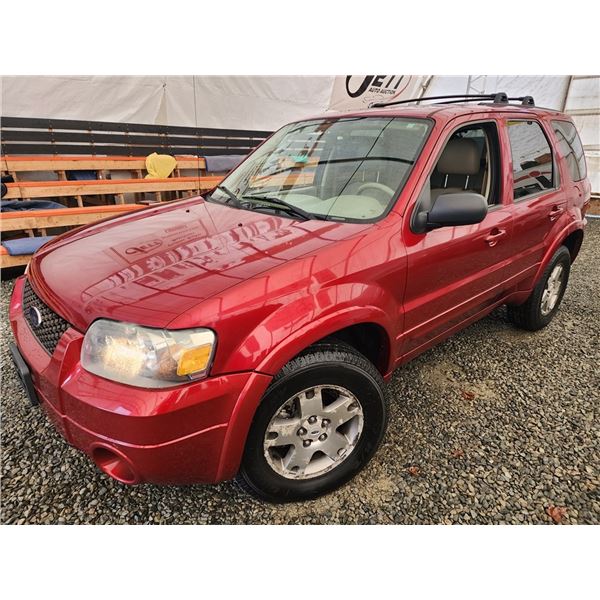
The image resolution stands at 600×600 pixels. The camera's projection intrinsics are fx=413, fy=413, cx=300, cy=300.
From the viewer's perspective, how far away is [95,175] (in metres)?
6.95

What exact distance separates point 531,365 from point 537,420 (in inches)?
27.0

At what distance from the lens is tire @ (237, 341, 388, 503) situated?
5.48ft

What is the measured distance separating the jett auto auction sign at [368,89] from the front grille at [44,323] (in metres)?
8.34

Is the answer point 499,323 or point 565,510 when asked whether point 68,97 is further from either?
point 565,510

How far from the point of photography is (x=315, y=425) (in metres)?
1.84

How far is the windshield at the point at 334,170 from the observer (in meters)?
2.15

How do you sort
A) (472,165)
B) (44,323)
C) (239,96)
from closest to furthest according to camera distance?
(44,323) → (472,165) → (239,96)

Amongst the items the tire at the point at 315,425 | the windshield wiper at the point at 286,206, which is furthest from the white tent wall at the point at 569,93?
the tire at the point at 315,425

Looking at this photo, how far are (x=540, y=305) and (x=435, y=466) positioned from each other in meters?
2.02

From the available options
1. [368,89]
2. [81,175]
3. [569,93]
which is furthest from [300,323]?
[569,93]

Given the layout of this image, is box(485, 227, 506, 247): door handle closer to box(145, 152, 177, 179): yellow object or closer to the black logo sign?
box(145, 152, 177, 179): yellow object

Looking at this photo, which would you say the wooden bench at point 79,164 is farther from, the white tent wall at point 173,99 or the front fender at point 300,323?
the front fender at point 300,323

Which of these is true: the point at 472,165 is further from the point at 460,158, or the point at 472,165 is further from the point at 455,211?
the point at 455,211

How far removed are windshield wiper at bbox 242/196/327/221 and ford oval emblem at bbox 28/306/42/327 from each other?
1.26 metres
